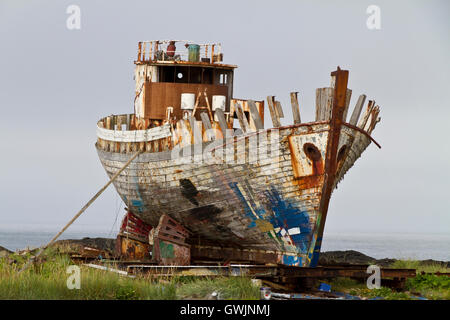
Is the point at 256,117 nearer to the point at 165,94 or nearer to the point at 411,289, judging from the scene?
the point at 165,94

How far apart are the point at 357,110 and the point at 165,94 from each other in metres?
6.09

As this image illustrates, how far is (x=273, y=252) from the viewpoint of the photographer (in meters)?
18.2

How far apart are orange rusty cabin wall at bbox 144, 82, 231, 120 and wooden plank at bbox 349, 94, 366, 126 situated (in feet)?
17.0

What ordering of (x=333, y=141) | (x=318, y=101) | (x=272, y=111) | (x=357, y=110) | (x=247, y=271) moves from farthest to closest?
(x=357, y=110) < (x=272, y=111) < (x=247, y=271) < (x=318, y=101) < (x=333, y=141)

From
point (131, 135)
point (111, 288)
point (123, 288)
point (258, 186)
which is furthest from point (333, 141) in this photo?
point (131, 135)

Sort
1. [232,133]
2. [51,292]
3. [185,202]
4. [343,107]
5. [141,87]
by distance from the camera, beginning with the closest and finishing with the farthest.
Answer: [51,292] → [343,107] → [232,133] → [185,202] → [141,87]

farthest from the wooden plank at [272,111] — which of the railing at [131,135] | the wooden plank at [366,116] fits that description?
the railing at [131,135]

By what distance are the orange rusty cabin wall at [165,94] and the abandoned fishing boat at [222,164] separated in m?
0.03

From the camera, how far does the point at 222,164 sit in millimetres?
17812

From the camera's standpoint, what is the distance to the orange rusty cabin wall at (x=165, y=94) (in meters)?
21.7
